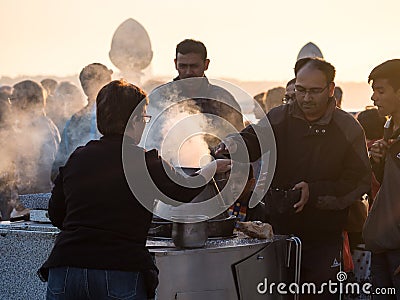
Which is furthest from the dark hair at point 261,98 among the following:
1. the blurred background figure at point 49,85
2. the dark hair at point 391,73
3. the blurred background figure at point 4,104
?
the dark hair at point 391,73

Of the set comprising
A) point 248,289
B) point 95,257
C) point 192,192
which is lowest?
point 248,289

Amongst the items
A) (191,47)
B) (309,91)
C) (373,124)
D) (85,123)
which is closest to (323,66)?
(309,91)

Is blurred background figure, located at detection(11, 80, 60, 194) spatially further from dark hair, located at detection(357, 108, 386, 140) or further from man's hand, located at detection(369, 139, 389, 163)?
man's hand, located at detection(369, 139, 389, 163)

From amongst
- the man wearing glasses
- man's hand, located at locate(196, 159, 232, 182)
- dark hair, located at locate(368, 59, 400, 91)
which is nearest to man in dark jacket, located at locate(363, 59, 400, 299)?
dark hair, located at locate(368, 59, 400, 91)

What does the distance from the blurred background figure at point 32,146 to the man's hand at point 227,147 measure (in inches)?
115

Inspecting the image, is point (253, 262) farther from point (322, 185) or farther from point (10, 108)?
point (10, 108)

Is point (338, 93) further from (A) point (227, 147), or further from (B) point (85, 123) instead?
(A) point (227, 147)

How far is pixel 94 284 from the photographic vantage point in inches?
119

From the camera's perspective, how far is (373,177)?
464 centimetres

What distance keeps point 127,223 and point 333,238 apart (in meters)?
1.58

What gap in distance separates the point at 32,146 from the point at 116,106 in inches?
148

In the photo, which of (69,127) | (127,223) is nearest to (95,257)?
(127,223)

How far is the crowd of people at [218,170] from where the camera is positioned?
10.00ft

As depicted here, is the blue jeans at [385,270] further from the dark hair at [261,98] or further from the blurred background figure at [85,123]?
the dark hair at [261,98]
